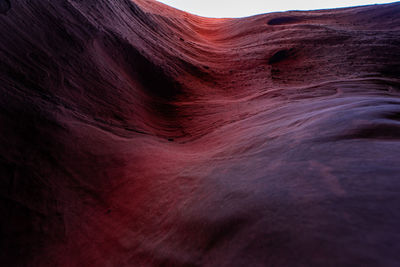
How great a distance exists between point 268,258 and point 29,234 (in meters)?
1.85

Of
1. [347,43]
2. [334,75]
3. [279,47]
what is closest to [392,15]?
[347,43]

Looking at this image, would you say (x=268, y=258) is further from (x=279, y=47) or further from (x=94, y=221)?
(x=279, y=47)

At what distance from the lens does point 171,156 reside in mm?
2578

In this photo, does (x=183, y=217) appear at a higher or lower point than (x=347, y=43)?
lower

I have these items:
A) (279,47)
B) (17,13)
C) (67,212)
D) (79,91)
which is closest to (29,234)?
(67,212)

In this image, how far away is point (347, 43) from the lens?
543cm

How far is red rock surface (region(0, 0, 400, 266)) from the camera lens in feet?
4.13

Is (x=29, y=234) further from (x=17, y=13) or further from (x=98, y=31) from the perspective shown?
(x=98, y=31)

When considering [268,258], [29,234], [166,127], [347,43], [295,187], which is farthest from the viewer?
[347,43]

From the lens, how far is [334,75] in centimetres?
426

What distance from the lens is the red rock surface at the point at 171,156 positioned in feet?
4.13

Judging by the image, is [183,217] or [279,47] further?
[279,47]

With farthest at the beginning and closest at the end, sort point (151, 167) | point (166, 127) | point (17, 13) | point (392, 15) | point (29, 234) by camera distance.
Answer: point (392, 15) → point (166, 127) → point (17, 13) → point (151, 167) → point (29, 234)

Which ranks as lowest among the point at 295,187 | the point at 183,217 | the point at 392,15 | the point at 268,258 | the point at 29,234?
the point at 29,234
